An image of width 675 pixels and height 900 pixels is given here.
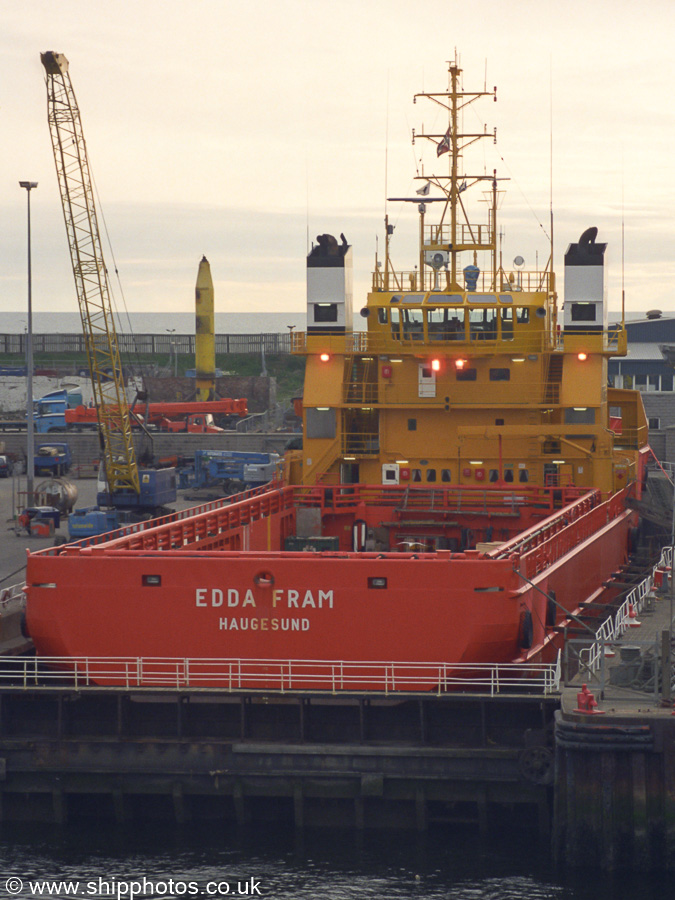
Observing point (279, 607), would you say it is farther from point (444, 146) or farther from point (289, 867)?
point (444, 146)

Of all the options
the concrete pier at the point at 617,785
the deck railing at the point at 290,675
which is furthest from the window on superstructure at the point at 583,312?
A: the concrete pier at the point at 617,785

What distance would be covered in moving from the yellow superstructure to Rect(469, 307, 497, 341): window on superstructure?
0.04 metres

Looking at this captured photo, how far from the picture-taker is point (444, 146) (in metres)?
38.1

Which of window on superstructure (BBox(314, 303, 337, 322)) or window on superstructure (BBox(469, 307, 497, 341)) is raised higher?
window on superstructure (BBox(314, 303, 337, 322))

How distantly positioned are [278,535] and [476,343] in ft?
26.5

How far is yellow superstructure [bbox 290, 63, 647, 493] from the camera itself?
3516cm

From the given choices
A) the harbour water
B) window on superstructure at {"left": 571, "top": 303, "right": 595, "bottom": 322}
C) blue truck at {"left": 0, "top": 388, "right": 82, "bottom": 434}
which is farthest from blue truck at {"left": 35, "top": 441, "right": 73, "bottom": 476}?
the harbour water

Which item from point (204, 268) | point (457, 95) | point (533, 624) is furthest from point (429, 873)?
point (204, 268)

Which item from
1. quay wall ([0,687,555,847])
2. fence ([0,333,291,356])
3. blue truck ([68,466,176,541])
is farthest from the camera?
fence ([0,333,291,356])

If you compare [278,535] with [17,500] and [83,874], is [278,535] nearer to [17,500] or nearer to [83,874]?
[83,874]

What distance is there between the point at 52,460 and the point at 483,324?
45124 mm

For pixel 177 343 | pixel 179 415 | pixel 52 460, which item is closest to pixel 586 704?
pixel 52 460

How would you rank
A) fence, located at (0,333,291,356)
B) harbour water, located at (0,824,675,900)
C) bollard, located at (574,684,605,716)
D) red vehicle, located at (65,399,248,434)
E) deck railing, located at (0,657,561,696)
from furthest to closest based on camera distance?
fence, located at (0,333,291,356) < red vehicle, located at (65,399,248,434) < deck railing, located at (0,657,561,696) < harbour water, located at (0,824,675,900) < bollard, located at (574,684,605,716)

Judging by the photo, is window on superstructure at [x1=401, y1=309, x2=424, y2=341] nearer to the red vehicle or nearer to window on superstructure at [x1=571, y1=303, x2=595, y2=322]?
window on superstructure at [x1=571, y1=303, x2=595, y2=322]
